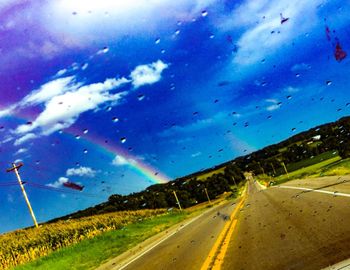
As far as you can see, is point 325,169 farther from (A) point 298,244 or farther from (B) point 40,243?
(A) point 298,244

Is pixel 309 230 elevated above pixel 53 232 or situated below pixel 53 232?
below

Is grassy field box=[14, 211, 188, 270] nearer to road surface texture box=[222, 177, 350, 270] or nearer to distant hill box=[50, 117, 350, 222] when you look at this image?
road surface texture box=[222, 177, 350, 270]

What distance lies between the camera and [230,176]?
153375mm

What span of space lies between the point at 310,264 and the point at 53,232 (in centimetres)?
2649

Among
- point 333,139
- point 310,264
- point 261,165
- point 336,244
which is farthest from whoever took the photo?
point 261,165

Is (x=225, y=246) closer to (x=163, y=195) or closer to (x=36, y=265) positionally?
(x=36, y=265)

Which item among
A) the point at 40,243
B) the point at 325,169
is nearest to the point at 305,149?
the point at 325,169

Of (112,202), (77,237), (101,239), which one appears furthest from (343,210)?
(112,202)

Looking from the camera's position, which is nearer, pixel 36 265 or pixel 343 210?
pixel 343 210

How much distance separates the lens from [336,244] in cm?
688

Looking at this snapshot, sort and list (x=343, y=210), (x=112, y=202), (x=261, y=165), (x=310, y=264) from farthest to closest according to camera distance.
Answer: (x=261, y=165), (x=112, y=202), (x=343, y=210), (x=310, y=264)

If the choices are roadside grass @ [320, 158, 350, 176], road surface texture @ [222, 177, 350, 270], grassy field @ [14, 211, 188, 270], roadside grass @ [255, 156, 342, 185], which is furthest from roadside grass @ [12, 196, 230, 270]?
roadside grass @ [255, 156, 342, 185]

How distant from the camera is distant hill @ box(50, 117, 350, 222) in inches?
3425

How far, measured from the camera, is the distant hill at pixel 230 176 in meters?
87.0
